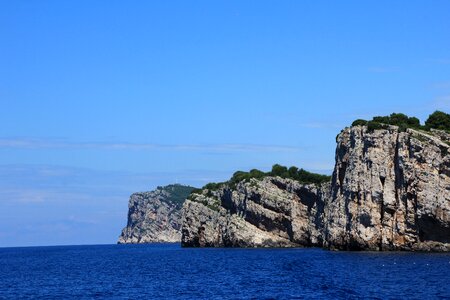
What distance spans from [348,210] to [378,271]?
124 feet

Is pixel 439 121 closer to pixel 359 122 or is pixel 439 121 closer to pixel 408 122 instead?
pixel 408 122

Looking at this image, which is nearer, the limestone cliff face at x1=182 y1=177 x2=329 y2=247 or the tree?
the tree

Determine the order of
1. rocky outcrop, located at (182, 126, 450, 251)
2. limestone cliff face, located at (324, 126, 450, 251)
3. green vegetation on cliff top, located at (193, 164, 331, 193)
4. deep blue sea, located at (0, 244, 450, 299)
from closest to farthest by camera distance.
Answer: deep blue sea, located at (0, 244, 450, 299), limestone cliff face, located at (324, 126, 450, 251), rocky outcrop, located at (182, 126, 450, 251), green vegetation on cliff top, located at (193, 164, 331, 193)

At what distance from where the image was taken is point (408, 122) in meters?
118

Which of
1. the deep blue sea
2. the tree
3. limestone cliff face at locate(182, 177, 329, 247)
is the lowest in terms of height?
the deep blue sea

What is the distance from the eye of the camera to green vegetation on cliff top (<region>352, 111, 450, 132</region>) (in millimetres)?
112125

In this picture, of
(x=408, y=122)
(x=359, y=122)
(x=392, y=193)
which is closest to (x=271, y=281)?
(x=392, y=193)

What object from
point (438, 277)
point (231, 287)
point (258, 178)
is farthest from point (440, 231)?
point (258, 178)

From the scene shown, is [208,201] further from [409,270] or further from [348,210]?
Answer: [409,270]

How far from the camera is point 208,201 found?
187375 millimetres

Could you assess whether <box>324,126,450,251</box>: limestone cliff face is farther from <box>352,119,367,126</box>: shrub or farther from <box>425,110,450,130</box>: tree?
<box>425,110,450,130</box>: tree

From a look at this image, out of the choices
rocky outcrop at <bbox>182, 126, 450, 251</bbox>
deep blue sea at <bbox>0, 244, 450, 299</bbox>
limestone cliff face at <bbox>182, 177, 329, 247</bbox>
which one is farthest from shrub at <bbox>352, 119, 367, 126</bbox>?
limestone cliff face at <bbox>182, 177, 329, 247</bbox>

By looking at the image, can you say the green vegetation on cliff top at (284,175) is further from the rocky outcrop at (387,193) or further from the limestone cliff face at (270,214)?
the rocky outcrop at (387,193)

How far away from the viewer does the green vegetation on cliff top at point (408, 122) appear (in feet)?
368
